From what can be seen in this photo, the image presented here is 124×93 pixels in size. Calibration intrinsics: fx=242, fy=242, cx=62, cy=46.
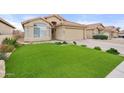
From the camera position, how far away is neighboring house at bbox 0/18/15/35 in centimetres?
666

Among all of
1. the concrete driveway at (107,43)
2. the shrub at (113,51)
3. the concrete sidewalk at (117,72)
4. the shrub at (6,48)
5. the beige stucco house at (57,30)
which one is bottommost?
the concrete sidewalk at (117,72)

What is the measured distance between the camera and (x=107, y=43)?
6.85 meters

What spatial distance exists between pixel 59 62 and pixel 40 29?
1.21m

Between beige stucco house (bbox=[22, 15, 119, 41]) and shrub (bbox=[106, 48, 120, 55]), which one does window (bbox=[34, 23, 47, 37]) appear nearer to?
beige stucco house (bbox=[22, 15, 119, 41])

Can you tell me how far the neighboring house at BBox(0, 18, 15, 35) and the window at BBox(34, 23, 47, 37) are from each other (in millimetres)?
671

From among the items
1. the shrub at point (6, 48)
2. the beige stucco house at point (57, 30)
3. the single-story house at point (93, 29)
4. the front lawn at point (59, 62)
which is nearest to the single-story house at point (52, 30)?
the beige stucco house at point (57, 30)

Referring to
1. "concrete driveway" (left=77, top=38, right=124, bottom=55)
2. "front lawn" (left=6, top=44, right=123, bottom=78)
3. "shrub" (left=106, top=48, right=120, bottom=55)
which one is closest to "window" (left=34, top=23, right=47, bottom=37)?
"front lawn" (left=6, top=44, right=123, bottom=78)

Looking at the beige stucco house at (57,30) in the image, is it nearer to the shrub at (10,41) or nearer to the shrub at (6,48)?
the shrub at (10,41)

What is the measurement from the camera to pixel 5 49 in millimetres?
6719

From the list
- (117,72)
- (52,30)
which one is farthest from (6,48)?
(117,72)

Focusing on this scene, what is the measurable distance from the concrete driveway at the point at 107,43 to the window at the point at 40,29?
1054mm

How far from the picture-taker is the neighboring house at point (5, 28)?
666 centimetres
